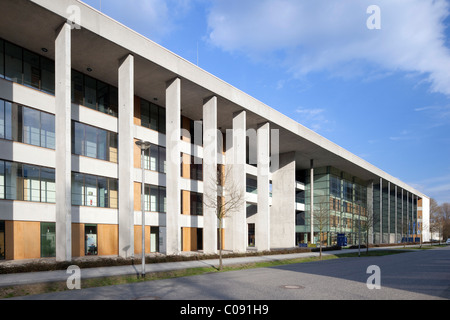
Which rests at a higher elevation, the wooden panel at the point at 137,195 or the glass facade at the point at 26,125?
the glass facade at the point at 26,125

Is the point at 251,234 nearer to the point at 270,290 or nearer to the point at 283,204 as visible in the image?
the point at 283,204

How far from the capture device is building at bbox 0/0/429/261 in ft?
76.4

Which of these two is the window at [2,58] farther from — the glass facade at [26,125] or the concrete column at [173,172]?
the concrete column at [173,172]

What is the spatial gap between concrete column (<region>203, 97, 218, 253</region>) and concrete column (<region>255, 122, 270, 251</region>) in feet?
27.4

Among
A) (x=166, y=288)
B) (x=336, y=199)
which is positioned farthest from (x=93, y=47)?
(x=336, y=199)

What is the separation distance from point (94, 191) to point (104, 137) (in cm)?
461

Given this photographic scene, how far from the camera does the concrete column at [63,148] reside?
71.9 feet

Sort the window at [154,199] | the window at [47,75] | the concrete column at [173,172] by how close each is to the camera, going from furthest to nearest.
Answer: the window at [154,199] < the concrete column at [173,172] < the window at [47,75]

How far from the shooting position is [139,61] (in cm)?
2800

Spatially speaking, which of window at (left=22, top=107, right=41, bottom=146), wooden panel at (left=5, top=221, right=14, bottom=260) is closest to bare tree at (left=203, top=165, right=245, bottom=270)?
wooden panel at (left=5, top=221, right=14, bottom=260)

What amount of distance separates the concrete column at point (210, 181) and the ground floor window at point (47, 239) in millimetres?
12071

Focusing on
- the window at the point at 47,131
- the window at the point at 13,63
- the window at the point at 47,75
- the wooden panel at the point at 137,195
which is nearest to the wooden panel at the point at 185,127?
the wooden panel at the point at 137,195

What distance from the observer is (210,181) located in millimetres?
32531
